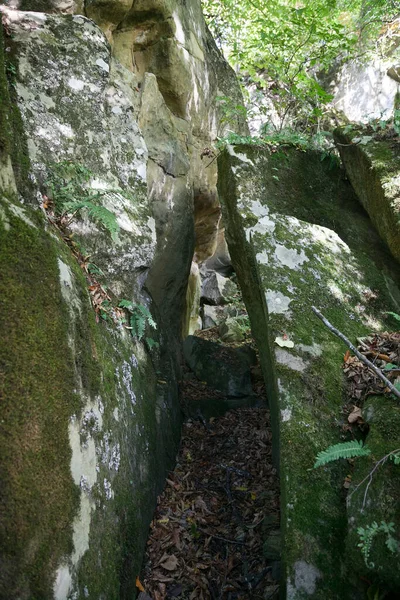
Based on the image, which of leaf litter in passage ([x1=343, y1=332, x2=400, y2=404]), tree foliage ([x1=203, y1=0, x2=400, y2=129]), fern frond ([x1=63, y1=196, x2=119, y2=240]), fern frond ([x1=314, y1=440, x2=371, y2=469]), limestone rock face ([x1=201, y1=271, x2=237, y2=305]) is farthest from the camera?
limestone rock face ([x1=201, y1=271, x2=237, y2=305])

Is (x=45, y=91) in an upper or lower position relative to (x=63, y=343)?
upper

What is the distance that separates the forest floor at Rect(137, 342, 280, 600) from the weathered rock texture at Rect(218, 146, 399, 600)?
0.69m

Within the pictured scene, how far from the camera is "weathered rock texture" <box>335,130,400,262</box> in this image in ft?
19.0

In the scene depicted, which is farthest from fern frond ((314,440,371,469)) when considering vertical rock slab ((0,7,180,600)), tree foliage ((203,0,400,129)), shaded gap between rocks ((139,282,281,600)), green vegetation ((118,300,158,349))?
tree foliage ((203,0,400,129))

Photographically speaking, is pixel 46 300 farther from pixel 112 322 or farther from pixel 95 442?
pixel 112 322

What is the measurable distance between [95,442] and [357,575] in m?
2.22

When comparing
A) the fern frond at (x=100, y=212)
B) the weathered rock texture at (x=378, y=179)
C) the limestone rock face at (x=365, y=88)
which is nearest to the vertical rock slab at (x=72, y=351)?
the fern frond at (x=100, y=212)

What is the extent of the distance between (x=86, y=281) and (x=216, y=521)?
3.10 metres

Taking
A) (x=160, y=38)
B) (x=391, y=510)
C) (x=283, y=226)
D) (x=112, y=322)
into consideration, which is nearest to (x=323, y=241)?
(x=283, y=226)

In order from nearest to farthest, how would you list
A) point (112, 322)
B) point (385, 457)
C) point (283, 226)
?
point (385, 457) → point (112, 322) → point (283, 226)

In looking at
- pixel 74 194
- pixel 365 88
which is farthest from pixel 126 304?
pixel 365 88

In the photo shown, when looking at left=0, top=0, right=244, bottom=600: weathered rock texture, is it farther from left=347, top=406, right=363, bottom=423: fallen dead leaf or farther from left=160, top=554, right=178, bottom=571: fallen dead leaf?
left=347, top=406, right=363, bottom=423: fallen dead leaf

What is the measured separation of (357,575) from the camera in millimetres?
3010

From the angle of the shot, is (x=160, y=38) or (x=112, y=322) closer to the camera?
(x=112, y=322)
